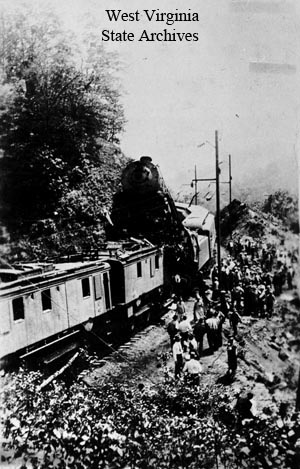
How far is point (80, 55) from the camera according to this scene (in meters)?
4.80

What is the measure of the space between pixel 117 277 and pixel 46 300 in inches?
38.0

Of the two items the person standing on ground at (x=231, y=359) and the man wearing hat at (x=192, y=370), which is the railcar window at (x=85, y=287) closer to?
the man wearing hat at (x=192, y=370)

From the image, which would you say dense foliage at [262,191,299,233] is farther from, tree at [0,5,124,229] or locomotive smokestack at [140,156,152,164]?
tree at [0,5,124,229]

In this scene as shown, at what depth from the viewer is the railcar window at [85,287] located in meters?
4.97

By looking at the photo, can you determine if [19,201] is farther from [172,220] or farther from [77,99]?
[172,220]

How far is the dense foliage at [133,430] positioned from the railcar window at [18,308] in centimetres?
65

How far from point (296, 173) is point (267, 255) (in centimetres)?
103

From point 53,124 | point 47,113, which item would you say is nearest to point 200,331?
point 53,124

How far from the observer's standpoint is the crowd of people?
5254 mm

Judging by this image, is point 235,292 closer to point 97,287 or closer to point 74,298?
point 97,287

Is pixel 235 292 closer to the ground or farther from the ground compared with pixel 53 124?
closer to the ground

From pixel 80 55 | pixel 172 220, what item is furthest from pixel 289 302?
pixel 80 55

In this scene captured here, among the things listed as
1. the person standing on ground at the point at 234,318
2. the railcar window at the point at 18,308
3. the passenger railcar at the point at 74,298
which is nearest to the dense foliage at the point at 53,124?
the passenger railcar at the point at 74,298

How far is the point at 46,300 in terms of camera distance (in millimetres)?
4645
